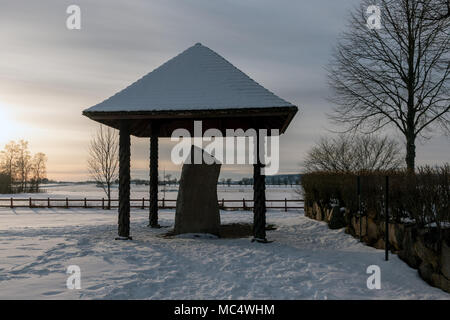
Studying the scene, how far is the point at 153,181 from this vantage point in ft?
46.4

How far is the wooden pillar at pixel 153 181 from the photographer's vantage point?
553 inches

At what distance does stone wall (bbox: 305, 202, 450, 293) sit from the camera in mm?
6098

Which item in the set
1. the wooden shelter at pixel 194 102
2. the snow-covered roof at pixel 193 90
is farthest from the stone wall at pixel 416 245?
the snow-covered roof at pixel 193 90

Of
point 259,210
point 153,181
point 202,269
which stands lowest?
point 202,269

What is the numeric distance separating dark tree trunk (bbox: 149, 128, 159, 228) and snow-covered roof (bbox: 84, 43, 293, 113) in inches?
117

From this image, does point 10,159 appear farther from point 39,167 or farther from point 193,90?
point 193,90

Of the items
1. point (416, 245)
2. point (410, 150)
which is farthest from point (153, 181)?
point (410, 150)

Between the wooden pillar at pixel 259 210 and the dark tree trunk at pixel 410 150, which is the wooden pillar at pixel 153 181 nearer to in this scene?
the wooden pillar at pixel 259 210

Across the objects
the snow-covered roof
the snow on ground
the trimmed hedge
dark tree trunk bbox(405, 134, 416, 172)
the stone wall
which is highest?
the snow-covered roof

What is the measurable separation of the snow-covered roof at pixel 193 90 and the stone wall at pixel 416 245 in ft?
13.3

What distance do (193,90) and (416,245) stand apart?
723cm

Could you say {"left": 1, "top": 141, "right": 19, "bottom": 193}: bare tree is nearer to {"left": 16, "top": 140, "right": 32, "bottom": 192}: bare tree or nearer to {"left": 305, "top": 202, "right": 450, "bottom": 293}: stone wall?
{"left": 16, "top": 140, "right": 32, "bottom": 192}: bare tree

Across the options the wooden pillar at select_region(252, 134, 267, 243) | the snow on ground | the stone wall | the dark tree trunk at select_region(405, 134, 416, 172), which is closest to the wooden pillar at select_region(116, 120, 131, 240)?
the snow on ground

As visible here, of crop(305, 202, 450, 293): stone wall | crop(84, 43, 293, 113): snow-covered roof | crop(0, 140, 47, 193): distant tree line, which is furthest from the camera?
crop(0, 140, 47, 193): distant tree line
